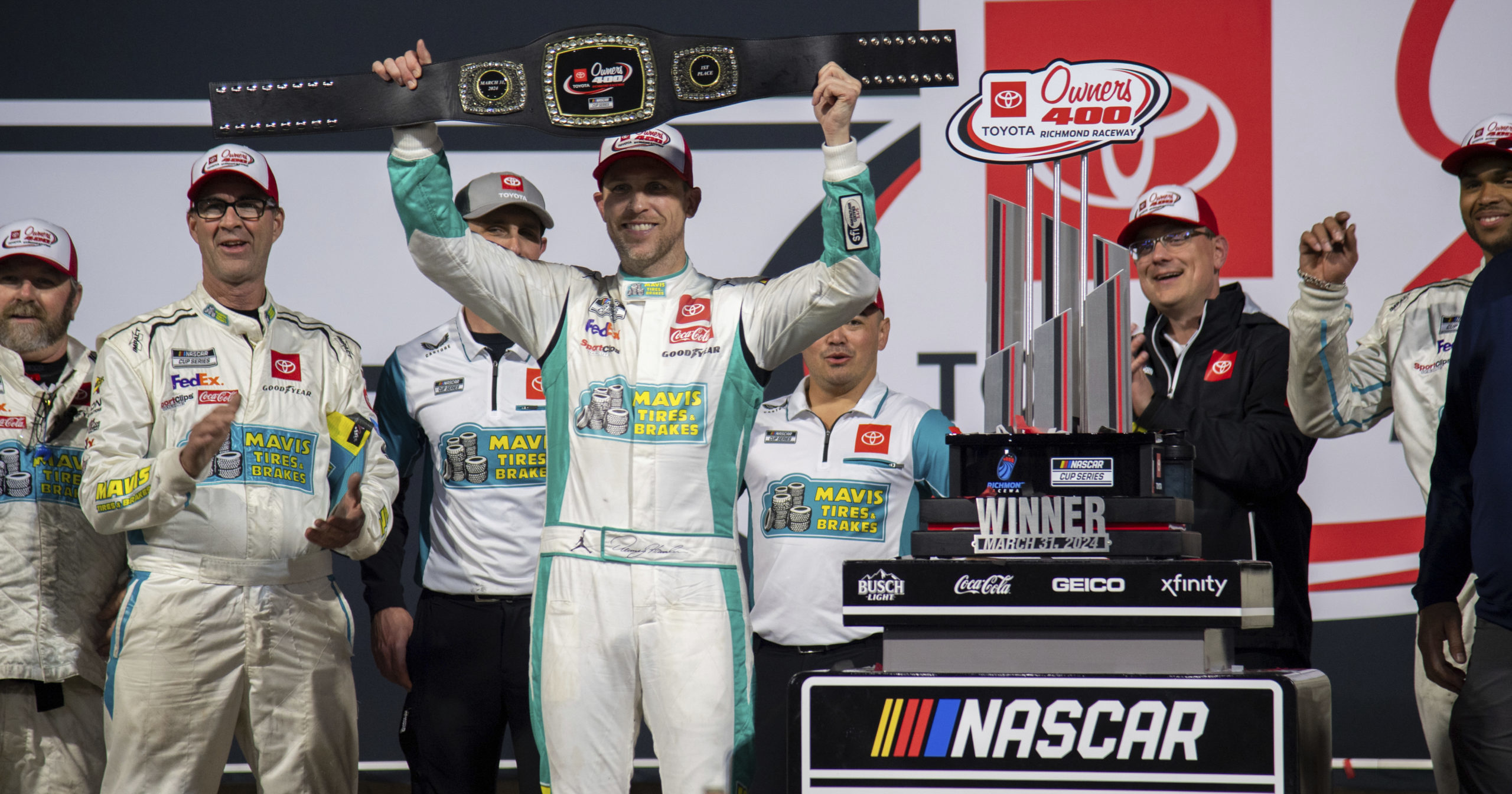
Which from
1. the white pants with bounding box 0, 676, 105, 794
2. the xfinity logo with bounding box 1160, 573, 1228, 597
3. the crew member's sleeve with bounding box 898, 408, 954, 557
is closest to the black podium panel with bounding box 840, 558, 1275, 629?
the xfinity logo with bounding box 1160, 573, 1228, 597

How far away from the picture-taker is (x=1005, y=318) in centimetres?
226

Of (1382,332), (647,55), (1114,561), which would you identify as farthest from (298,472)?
(1382,332)

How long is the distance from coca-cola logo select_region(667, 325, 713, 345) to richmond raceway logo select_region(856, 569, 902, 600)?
24.6 inches

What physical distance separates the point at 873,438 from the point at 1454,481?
1.32m

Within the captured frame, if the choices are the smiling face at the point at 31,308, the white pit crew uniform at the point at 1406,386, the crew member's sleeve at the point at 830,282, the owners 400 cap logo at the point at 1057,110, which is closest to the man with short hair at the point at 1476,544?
the white pit crew uniform at the point at 1406,386

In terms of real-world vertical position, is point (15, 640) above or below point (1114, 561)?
below

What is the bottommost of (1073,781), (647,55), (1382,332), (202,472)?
(1073,781)

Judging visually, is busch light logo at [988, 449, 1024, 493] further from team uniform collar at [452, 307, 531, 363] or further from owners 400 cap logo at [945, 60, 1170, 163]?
team uniform collar at [452, 307, 531, 363]

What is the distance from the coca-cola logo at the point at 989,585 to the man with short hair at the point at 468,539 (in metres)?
1.34

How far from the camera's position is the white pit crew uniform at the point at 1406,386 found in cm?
265

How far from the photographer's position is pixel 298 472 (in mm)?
2850

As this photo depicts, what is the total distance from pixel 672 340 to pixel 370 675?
224cm

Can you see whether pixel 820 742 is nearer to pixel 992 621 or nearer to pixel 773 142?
pixel 992 621

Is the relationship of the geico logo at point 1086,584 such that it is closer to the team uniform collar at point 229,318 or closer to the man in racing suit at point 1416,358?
the man in racing suit at point 1416,358
